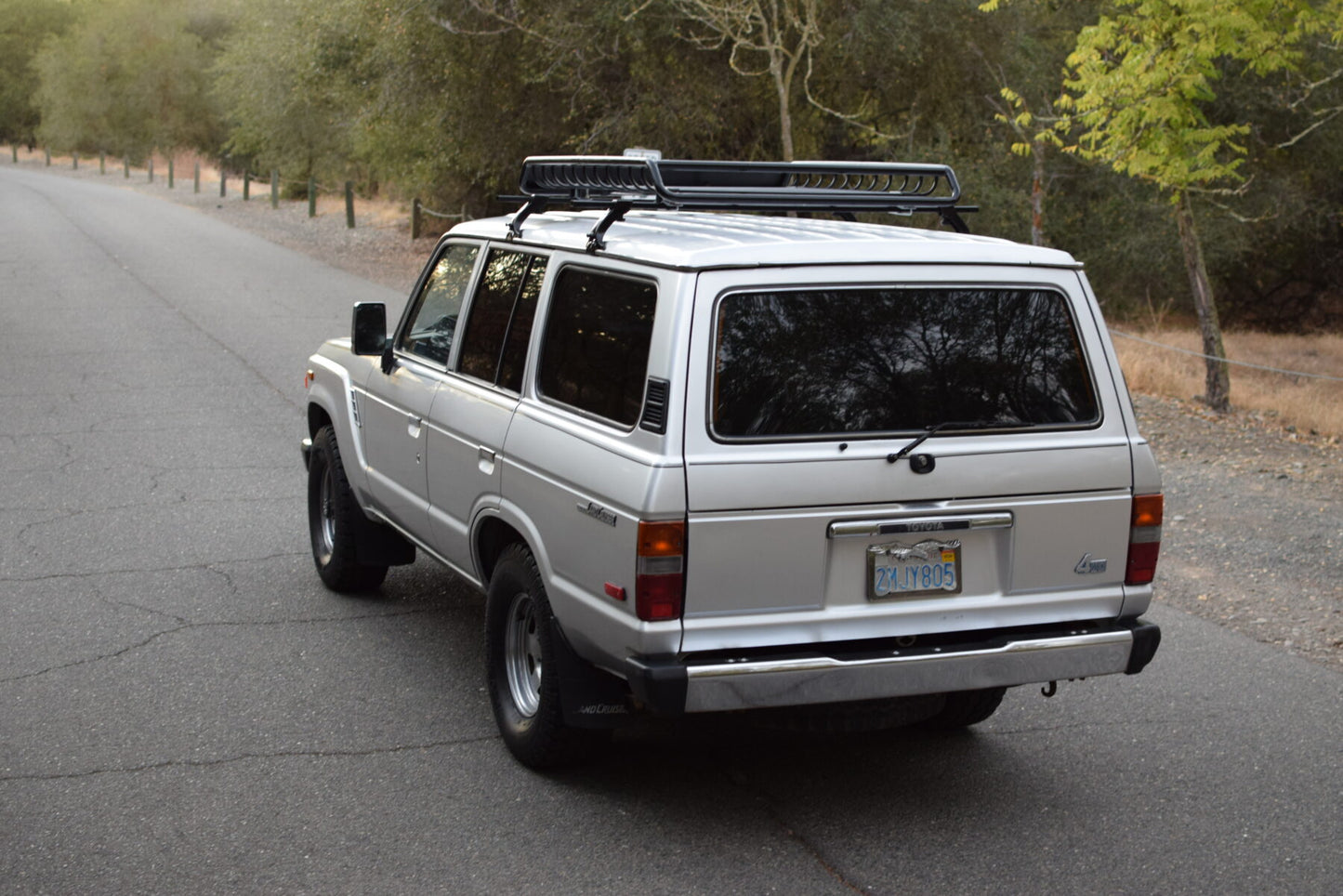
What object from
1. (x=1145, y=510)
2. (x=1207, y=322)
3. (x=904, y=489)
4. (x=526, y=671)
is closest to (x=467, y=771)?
(x=526, y=671)

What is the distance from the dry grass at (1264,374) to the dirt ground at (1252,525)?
50 centimetres

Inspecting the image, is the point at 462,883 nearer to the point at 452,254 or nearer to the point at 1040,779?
the point at 1040,779

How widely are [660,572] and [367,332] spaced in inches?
103

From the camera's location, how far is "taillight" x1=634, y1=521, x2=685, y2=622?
389cm

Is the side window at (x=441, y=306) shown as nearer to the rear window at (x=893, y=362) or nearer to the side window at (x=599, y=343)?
the side window at (x=599, y=343)

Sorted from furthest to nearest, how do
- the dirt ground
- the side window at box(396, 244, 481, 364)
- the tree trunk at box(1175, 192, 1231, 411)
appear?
the tree trunk at box(1175, 192, 1231, 411), the dirt ground, the side window at box(396, 244, 481, 364)

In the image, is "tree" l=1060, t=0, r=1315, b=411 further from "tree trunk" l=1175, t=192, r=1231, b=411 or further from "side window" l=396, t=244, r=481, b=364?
"side window" l=396, t=244, r=481, b=364

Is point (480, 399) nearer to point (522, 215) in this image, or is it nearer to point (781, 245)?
point (522, 215)

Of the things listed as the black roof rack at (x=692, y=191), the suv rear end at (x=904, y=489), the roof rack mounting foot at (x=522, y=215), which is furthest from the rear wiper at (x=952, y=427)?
the roof rack mounting foot at (x=522, y=215)

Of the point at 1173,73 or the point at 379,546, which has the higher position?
the point at 1173,73

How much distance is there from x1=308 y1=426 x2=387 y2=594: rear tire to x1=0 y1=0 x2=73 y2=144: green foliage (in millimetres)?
85126

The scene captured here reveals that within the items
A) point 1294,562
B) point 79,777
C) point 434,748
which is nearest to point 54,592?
point 79,777

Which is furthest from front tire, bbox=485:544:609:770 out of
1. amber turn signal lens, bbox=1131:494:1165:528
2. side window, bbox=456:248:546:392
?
amber turn signal lens, bbox=1131:494:1165:528

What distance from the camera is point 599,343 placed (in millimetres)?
4453
